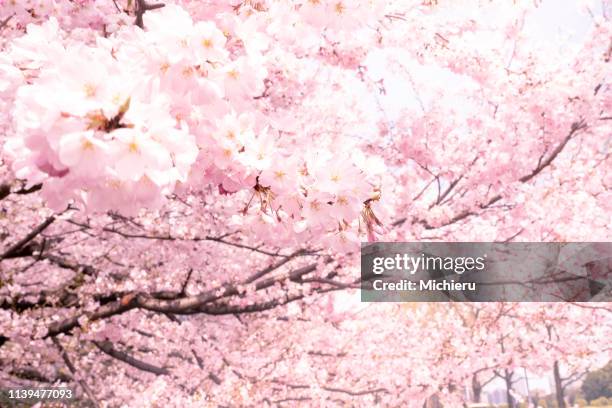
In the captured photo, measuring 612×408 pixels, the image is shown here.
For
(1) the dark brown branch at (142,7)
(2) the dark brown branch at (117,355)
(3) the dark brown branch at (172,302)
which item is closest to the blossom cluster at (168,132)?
(1) the dark brown branch at (142,7)

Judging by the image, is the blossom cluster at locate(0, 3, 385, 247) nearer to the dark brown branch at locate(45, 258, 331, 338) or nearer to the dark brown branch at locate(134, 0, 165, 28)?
the dark brown branch at locate(134, 0, 165, 28)

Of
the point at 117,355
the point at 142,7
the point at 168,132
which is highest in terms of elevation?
the point at 142,7

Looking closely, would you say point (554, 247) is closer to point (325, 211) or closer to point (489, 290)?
point (489, 290)

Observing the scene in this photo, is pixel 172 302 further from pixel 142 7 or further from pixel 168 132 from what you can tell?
pixel 168 132

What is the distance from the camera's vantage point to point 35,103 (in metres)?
1.33

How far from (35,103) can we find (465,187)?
6422 mm

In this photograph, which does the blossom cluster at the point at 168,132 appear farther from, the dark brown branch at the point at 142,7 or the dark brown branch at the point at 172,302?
the dark brown branch at the point at 172,302

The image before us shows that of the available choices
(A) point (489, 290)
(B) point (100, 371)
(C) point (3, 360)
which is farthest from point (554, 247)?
(B) point (100, 371)

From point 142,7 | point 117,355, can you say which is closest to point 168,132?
point 142,7

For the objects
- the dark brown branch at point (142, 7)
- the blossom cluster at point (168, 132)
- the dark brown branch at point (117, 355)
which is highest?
the dark brown branch at point (142, 7)

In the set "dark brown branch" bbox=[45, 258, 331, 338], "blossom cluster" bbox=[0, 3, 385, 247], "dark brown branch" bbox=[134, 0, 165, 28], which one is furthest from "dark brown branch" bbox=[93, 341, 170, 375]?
"blossom cluster" bbox=[0, 3, 385, 247]

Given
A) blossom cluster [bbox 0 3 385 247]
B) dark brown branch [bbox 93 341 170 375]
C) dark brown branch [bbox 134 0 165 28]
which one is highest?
dark brown branch [bbox 134 0 165 28]

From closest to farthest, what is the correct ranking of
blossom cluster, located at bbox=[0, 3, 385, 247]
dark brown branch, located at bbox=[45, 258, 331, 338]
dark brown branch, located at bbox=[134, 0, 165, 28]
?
blossom cluster, located at bbox=[0, 3, 385, 247], dark brown branch, located at bbox=[134, 0, 165, 28], dark brown branch, located at bbox=[45, 258, 331, 338]

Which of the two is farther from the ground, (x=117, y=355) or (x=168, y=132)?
(x=168, y=132)
